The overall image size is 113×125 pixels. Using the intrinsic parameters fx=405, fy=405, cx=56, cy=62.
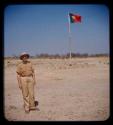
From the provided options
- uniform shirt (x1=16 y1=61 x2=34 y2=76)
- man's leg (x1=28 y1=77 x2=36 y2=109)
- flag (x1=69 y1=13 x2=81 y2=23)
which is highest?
flag (x1=69 y1=13 x2=81 y2=23)

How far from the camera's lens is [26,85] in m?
5.19

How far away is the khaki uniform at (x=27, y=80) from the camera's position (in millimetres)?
5195

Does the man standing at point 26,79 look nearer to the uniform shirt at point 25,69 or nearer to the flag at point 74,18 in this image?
the uniform shirt at point 25,69

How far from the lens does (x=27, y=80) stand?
209 inches

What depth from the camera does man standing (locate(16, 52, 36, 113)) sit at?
5199mm

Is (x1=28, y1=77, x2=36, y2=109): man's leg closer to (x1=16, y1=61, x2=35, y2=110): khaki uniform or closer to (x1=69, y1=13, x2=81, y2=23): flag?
(x1=16, y1=61, x2=35, y2=110): khaki uniform

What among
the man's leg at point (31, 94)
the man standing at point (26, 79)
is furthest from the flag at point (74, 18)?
the man's leg at point (31, 94)

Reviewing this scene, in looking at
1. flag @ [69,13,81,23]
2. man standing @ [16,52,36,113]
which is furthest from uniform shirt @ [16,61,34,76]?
flag @ [69,13,81,23]

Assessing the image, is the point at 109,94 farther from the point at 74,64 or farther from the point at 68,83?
the point at 74,64

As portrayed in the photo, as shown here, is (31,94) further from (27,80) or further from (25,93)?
(27,80)

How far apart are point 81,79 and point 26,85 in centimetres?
585

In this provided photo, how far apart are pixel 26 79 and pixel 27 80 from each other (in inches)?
1.6

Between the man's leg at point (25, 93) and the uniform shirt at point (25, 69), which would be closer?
the man's leg at point (25, 93)
